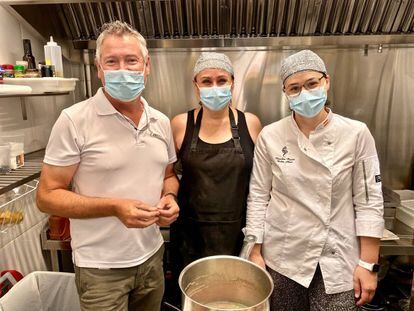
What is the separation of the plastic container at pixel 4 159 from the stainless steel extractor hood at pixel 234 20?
828mm

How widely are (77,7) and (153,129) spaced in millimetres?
1208

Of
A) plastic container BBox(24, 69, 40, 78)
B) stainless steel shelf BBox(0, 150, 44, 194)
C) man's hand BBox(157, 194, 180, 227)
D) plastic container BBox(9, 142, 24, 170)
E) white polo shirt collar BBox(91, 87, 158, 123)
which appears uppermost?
plastic container BBox(24, 69, 40, 78)

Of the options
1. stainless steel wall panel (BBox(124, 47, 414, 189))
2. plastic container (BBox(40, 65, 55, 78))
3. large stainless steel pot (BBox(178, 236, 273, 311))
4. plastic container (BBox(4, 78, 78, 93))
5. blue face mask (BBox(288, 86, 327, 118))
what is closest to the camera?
large stainless steel pot (BBox(178, 236, 273, 311))

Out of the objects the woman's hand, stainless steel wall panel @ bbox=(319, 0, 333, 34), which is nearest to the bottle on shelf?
the woman's hand

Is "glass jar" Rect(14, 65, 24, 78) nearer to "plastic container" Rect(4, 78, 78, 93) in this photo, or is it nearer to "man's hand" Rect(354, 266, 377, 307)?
"plastic container" Rect(4, 78, 78, 93)

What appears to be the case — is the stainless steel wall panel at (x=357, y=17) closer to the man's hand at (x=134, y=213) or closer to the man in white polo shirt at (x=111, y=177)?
the man in white polo shirt at (x=111, y=177)

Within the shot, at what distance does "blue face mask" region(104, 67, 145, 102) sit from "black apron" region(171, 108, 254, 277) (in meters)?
0.40

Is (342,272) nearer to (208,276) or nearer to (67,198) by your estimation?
(208,276)

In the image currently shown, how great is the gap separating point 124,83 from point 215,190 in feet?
1.98

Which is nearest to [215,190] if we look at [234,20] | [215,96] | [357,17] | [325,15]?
[215,96]

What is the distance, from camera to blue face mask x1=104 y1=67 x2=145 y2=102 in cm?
111

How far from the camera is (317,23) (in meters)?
2.08

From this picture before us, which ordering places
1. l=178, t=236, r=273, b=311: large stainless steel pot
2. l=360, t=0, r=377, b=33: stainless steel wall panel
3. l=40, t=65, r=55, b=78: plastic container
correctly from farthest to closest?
l=360, t=0, r=377, b=33: stainless steel wall panel
l=40, t=65, r=55, b=78: plastic container
l=178, t=236, r=273, b=311: large stainless steel pot

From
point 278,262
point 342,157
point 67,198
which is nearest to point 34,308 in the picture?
point 67,198
